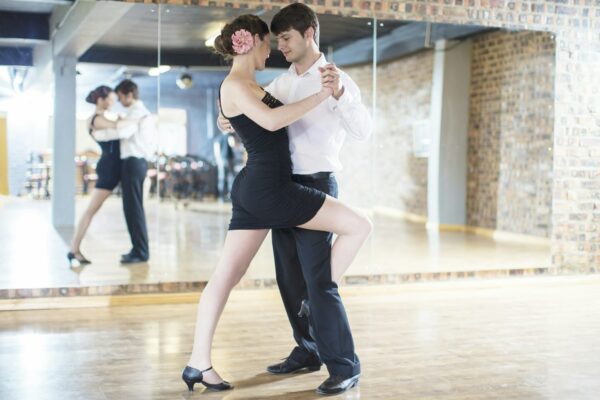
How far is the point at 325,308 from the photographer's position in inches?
126

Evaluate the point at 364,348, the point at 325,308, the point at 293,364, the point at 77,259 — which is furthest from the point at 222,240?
the point at 325,308

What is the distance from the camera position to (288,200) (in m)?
3.08

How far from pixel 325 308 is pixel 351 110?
77cm

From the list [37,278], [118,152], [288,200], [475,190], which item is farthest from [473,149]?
[288,200]

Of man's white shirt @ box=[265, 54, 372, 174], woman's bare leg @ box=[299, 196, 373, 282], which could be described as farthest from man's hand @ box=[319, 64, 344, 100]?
woman's bare leg @ box=[299, 196, 373, 282]

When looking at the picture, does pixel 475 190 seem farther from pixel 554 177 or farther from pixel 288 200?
pixel 288 200

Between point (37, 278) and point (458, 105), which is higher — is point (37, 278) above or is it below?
below

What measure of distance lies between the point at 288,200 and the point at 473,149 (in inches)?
261

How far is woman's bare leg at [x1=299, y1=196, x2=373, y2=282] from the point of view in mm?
3123

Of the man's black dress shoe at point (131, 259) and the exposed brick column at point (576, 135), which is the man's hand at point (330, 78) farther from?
the exposed brick column at point (576, 135)

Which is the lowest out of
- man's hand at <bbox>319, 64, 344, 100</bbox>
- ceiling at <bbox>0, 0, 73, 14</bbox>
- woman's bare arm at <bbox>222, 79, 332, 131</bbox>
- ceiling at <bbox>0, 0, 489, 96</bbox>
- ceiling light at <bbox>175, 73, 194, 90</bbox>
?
woman's bare arm at <bbox>222, 79, 332, 131</bbox>

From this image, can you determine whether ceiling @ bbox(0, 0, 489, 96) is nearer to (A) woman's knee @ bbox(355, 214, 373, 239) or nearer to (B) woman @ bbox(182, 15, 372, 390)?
(B) woman @ bbox(182, 15, 372, 390)

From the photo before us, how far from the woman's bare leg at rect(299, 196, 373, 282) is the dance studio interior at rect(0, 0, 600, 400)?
307 millimetres

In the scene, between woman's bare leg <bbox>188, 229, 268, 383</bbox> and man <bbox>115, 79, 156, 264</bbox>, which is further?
man <bbox>115, 79, 156, 264</bbox>
